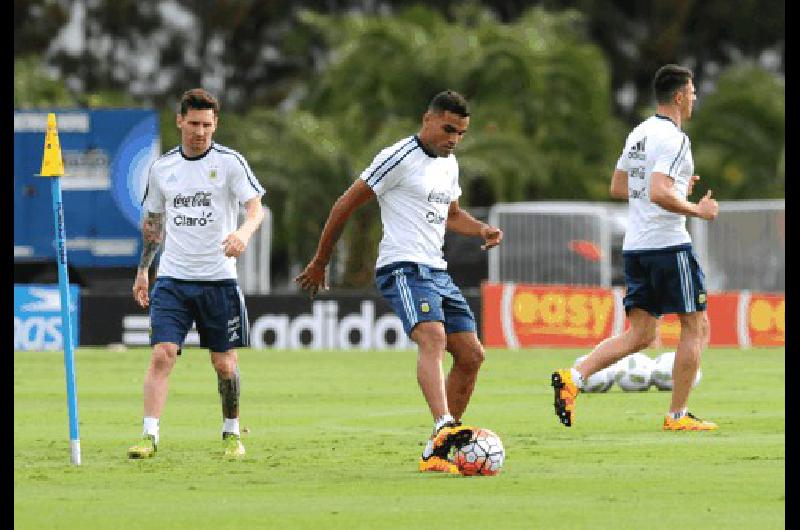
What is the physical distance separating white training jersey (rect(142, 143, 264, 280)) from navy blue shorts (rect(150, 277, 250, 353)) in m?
0.07

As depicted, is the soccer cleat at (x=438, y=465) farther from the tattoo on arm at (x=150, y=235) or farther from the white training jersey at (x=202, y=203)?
the tattoo on arm at (x=150, y=235)

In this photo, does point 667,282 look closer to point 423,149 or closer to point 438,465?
point 423,149

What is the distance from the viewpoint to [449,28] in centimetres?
4631

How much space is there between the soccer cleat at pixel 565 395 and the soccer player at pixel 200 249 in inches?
92.3

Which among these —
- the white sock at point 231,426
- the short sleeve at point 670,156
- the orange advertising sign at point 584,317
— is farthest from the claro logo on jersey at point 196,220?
the orange advertising sign at point 584,317

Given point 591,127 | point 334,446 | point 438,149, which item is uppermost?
point 591,127

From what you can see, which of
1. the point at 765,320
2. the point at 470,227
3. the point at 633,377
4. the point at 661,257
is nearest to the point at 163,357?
the point at 470,227

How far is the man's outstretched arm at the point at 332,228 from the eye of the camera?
1082 cm

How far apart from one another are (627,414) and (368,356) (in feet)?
36.8

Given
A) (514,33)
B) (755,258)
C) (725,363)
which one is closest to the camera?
(725,363)

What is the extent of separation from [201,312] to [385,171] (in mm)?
1830
